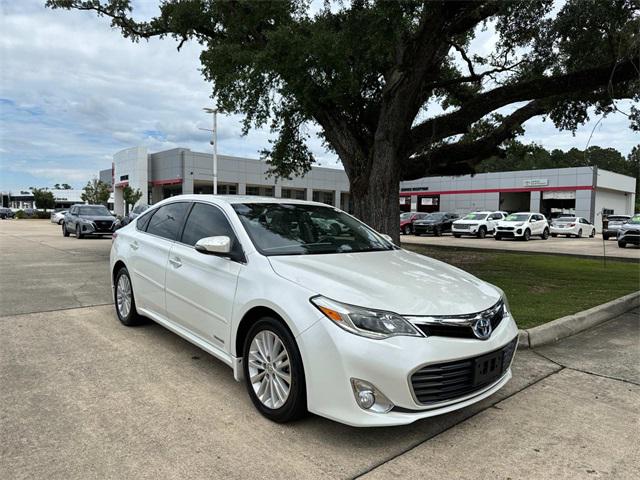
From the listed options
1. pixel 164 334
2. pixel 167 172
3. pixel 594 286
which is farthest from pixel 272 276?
pixel 167 172

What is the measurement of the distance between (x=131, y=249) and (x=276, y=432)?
324 centimetres

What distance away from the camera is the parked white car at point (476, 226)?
30.0 meters

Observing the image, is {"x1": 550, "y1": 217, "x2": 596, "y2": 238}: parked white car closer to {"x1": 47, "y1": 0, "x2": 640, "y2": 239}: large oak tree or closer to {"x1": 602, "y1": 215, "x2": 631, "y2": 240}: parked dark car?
{"x1": 602, "y1": 215, "x2": 631, "y2": 240}: parked dark car

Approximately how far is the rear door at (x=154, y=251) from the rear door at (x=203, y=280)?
0.17 metres

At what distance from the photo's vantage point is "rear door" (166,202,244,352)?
3.84 m

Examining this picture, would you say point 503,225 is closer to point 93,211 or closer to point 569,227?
point 569,227

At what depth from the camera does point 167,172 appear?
4684cm

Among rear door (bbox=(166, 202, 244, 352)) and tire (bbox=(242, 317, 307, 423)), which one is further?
rear door (bbox=(166, 202, 244, 352))

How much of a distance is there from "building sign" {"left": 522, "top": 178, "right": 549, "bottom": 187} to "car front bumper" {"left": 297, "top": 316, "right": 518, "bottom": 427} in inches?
2027

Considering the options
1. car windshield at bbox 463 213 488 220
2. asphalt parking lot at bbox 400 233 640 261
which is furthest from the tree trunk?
car windshield at bbox 463 213 488 220

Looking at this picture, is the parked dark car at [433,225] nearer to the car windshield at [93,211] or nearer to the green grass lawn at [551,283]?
the green grass lawn at [551,283]

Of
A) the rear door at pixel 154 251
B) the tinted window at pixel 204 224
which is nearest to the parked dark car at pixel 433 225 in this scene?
the rear door at pixel 154 251

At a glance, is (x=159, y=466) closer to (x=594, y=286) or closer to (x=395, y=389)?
(x=395, y=389)

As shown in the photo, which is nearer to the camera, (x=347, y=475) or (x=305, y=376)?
(x=347, y=475)
